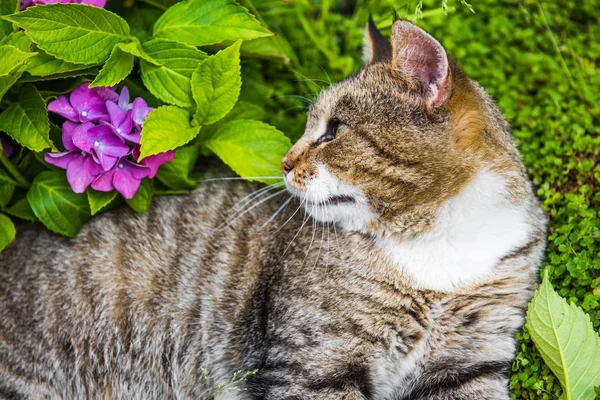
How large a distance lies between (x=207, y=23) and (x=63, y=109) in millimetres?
608

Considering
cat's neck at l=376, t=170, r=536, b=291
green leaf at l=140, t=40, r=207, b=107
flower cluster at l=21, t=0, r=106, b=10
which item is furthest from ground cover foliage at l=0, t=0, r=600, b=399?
cat's neck at l=376, t=170, r=536, b=291

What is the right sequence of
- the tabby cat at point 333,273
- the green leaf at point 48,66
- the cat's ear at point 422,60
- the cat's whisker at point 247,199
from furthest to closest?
1. the cat's whisker at point 247,199
2. the green leaf at point 48,66
3. the tabby cat at point 333,273
4. the cat's ear at point 422,60

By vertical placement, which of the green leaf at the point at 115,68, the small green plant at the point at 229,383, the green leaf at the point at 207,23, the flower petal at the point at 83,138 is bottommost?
the small green plant at the point at 229,383

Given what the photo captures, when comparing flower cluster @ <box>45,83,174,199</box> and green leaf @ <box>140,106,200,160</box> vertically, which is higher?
green leaf @ <box>140,106,200,160</box>

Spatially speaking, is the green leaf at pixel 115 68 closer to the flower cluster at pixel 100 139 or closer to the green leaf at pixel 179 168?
the flower cluster at pixel 100 139

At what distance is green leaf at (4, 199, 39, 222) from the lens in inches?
100

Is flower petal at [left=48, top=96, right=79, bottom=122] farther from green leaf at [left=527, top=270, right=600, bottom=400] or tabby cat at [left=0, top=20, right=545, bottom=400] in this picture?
green leaf at [left=527, top=270, right=600, bottom=400]

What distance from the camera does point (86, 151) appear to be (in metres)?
2.37

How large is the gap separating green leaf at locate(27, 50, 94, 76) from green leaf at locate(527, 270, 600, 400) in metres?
1.75

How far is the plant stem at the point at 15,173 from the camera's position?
246 cm

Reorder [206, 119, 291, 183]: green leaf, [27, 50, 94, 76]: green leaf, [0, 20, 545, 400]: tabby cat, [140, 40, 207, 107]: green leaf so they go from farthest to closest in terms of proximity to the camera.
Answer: [206, 119, 291, 183]: green leaf → [140, 40, 207, 107]: green leaf → [27, 50, 94, 76]: green leaf → [0, 20, 545, 400]: tabby cat

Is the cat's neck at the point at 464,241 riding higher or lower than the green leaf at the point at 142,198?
higher

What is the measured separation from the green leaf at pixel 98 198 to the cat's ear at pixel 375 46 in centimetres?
111

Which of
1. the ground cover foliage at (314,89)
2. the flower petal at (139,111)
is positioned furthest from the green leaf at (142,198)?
the flower petal at (139,111)
